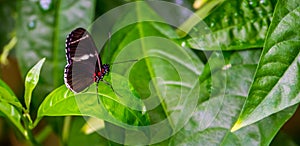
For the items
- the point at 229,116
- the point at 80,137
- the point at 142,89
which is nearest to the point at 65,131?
the point at 80,137

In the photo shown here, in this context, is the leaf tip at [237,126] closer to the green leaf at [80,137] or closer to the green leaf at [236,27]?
the green leaf at [236,27]

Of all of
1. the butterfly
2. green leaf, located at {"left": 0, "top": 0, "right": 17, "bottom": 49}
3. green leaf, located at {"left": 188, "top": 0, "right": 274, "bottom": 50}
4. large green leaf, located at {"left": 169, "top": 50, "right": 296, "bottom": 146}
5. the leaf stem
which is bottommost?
the leaf stem

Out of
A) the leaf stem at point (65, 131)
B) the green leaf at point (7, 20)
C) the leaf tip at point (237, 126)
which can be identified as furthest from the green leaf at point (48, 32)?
the leaf tip at point (237, 126)

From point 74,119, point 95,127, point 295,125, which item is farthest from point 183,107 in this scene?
point 295,125

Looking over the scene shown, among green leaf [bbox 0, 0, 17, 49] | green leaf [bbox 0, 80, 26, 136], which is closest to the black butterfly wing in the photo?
green leaf [bbox 0, 80, 26, 136]

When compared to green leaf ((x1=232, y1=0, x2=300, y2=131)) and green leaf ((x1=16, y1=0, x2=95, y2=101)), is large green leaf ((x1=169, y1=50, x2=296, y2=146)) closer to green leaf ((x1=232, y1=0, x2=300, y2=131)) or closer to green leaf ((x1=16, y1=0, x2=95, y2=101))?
green leaf ((x1=232, y1=0, x2=300, y2=131))

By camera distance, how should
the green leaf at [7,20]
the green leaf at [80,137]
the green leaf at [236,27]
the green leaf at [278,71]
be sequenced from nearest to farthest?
the green leaf at [278,71] < the green leaf at [236,27] < the green leaf at [80,137] < the green leaf at [7,20]
